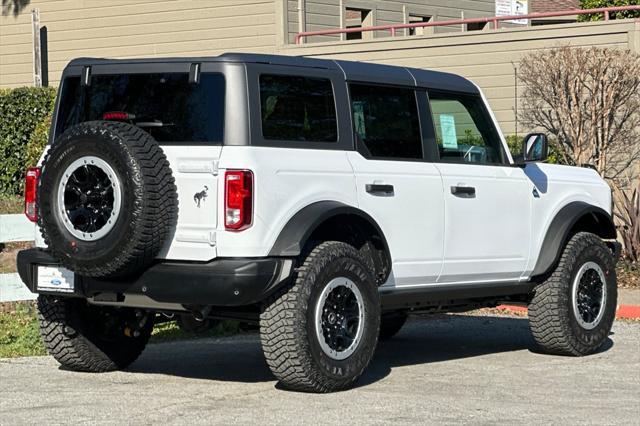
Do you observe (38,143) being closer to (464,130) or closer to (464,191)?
(464,130)

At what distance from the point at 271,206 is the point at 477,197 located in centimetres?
213

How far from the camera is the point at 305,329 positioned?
317 inches

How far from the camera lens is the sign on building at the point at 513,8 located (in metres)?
30.7

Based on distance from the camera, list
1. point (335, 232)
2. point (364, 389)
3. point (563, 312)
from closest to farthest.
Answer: point (364, 389), point (335, 232), point (563, 312)

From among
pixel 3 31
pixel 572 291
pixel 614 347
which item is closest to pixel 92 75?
pixel 572 291

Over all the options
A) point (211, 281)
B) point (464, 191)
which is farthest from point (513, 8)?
point (211, 281)

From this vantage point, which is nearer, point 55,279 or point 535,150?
point 55,279

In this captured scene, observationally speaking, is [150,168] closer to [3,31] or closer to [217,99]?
[217,99]

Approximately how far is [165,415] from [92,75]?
240cm

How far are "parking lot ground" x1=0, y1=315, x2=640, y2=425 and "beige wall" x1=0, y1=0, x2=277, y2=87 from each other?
14200 mm

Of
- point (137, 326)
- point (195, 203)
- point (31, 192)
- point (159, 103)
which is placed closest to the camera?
point (195, 203)

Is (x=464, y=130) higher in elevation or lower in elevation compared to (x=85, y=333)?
higher

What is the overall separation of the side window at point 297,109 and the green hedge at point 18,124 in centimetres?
1378

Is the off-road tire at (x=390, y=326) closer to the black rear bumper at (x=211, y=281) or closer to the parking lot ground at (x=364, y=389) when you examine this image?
the parking lot ground at (x=364, y=389)
